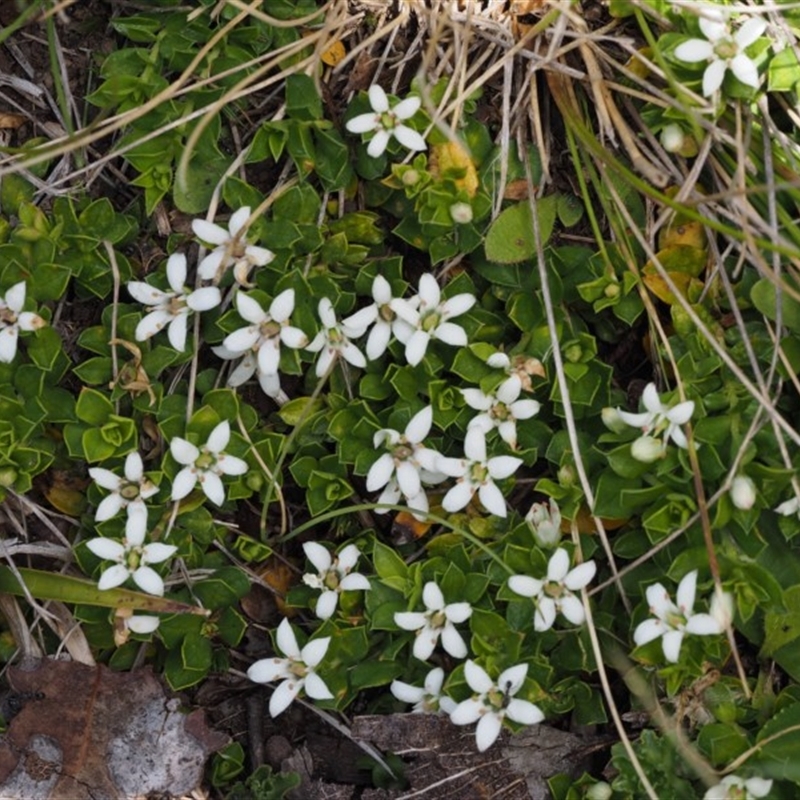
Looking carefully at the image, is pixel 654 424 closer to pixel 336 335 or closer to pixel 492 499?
pixel 492 499

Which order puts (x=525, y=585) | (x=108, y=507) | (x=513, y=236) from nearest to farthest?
(x=525, y=585), (x=108, y=507), (x=513, y=236)

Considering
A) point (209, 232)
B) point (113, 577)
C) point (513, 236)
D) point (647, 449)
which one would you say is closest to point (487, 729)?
point (647, 449)

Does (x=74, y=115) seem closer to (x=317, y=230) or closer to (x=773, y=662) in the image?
(x=317, y=230)

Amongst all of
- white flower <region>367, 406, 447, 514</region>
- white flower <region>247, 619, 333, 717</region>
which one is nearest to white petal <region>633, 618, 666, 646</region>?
white flower <region>367, 406, 447, 514</region>

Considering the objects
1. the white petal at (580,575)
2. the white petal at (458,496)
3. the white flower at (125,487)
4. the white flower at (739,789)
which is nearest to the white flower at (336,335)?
the white petal at (458,496)

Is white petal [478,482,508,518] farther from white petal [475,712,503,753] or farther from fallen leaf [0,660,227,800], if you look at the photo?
fallen leaf [0,660,227,800]

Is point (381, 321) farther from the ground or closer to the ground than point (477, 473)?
farther from the ground

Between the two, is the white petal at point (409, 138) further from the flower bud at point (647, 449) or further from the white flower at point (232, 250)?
the flower bud at point (647, 449)
